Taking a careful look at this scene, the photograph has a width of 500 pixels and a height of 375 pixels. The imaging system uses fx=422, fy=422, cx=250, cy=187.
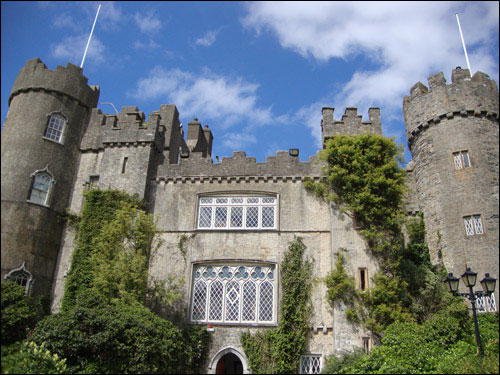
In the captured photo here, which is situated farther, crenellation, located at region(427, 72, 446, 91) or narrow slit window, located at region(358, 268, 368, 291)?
crenellation, located at region(427, 72, 446, 91)

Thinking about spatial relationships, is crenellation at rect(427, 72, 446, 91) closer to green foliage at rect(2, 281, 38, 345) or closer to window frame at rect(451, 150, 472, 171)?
window frame at rect(451, 150, 472, 171)

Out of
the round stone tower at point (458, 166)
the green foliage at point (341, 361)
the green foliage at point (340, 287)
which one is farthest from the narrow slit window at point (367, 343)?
the round stone tower at point (458, 166)

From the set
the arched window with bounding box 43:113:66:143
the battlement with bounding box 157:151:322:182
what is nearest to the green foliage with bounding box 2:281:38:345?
the arched window with bounding box 43:113:66:143

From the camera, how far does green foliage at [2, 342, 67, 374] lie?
14.2 meters

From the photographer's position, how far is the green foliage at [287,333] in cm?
1756

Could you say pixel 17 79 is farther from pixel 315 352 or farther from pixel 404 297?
pixel 404 297

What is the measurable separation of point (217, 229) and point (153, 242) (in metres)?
3.26

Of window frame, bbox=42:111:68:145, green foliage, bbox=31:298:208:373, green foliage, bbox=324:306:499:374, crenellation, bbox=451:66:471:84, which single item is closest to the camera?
green foliage, bbox=324:306:499:374

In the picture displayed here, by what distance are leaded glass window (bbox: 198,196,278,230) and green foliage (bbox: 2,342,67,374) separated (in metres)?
8.52

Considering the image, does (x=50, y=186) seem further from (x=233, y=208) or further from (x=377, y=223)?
(x=377, y=223)

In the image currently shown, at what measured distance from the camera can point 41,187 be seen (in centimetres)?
2089

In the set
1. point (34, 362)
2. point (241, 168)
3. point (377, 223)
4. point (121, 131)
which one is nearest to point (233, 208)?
point (241, 168)

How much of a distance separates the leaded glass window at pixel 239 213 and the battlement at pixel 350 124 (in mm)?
4553

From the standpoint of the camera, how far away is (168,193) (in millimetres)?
21812
